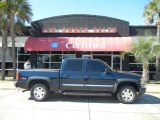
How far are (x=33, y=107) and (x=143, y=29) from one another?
16701 mm

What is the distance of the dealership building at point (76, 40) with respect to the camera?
24562mm

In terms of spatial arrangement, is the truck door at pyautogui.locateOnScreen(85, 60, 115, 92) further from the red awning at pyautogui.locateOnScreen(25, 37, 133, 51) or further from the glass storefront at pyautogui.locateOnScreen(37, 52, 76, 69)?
the glass storefront at pyautogui.locateOnScreen(37, 52, 76, 69)

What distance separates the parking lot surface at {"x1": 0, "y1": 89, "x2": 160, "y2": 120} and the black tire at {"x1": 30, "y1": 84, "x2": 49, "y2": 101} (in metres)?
0.26

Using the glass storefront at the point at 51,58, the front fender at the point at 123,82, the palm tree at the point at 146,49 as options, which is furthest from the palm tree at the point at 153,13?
the front fender at the point at 123,82

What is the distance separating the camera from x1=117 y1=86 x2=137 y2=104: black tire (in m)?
12.8

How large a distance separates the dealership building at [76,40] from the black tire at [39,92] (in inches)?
454

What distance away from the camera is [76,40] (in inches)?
976

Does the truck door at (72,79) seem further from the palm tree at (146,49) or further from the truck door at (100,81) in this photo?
the palm tree at (146,49)

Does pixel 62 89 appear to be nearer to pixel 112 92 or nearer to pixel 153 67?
pixel 112 92

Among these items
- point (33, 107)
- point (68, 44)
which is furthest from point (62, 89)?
point (68, 44)

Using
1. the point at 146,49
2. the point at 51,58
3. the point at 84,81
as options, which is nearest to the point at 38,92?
the point at 84,81

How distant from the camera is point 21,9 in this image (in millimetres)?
22469

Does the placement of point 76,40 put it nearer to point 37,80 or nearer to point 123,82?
point 37,80

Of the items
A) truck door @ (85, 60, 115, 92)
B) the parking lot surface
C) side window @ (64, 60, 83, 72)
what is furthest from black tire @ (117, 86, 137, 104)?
side window @ (64, 60, 83, 72)
